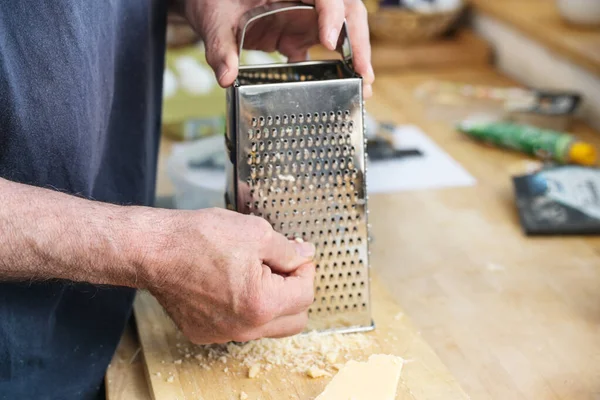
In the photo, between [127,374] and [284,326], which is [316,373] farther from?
[127,374]

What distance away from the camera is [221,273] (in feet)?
3.46

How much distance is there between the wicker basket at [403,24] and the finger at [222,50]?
1.55 m

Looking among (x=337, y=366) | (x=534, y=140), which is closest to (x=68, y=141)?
(x=337, y=366)

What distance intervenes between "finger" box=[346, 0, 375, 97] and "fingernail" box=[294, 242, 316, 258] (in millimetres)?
271

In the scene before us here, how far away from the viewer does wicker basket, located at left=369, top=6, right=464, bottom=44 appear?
9.20 ft

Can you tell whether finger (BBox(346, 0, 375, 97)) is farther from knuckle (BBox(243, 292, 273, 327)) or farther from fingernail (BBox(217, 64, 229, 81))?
knuckle (BBox(243, 292, 273, 327))

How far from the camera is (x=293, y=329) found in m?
1.17

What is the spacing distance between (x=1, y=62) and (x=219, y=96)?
1.20 meters

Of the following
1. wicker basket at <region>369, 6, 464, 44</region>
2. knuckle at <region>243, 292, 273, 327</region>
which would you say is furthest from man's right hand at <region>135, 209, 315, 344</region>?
wicker basket at <region>369, 6, 464, 44</region>

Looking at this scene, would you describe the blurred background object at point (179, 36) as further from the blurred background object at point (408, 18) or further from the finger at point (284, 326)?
the finger at point (284, 326)

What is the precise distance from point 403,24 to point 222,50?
5.45 ft

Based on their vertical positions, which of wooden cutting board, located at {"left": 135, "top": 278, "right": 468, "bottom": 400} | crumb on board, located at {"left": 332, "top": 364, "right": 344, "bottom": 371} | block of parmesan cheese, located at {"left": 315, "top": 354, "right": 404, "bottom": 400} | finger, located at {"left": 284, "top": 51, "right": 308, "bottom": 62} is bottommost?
wooden cutting board, located at {"left": 135, "top": 278, "right": 468, "bottom": 400}

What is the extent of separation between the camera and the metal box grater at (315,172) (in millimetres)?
1148

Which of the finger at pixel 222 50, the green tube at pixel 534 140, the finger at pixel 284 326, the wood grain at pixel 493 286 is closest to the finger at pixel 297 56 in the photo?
the finger at pixel 222 50
